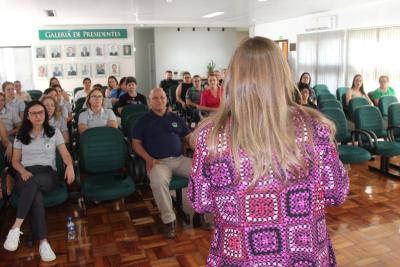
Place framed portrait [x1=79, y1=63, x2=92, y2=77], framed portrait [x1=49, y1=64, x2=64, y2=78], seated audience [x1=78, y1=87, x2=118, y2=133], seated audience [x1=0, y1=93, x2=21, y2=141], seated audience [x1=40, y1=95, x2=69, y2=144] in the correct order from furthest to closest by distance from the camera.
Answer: framed portrait [x1=79, y1=63, x2=92, y2=77] → framed portrait [x1=49, y1=64, x2=64, y2=78] → seated audience [x1=0, y1=93, x2=21, y2=141] → seated audience [x1=78, y1=87, x2=118, y2=133] → seated audience [x1=40, y1=95, x2=69, y2=144]

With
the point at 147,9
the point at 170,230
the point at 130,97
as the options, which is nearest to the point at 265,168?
the point at 170,230

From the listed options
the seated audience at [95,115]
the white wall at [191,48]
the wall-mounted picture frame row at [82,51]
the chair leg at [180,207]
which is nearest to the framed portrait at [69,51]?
the wall-mounted picture frame row at [82,51]

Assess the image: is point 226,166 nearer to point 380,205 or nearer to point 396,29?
point 380,205

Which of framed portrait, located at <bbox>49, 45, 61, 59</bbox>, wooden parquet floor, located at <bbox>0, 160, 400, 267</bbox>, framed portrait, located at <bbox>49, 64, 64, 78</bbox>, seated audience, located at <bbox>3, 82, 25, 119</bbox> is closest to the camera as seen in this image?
wooden parquet floor, located at <bbox>0, 160, 400, 267</bbox>

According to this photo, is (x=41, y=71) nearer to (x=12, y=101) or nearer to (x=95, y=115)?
(x=12, y=101)

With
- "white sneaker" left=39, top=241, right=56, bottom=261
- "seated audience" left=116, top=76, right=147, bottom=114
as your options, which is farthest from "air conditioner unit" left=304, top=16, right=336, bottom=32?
"white sneaker" left=39, top=241, right=56, bottom=261

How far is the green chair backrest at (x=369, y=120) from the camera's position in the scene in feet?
16.9

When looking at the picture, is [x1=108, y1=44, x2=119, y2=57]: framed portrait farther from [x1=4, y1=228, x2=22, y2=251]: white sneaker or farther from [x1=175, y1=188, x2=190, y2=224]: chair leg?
[x1=4, y1=228, x2=22, y2=251]: white sneaker

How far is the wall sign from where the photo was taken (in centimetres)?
1170

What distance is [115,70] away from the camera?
41.0 ft

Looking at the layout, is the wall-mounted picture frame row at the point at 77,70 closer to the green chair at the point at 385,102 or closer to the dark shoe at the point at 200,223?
the green chair at the point at 385,102

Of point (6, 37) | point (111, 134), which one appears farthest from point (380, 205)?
point (6, 37)

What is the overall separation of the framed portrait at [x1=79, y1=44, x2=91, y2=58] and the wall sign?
0.28m

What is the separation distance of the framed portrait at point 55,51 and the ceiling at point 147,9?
2.63 feet
